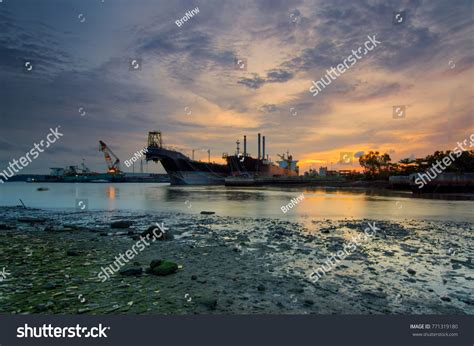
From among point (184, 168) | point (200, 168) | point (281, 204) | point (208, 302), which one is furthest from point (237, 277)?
point (200, 168)

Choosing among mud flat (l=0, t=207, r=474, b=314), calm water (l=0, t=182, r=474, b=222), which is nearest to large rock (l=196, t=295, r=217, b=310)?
mud flat (l=0, t=207, r=474, b=314)

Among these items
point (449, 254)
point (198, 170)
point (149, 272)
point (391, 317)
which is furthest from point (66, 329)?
point (198, 170)

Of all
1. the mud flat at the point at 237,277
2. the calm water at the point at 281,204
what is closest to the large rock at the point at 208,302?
the mud flat at the point at 237,277

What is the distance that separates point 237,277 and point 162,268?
7.06 ft

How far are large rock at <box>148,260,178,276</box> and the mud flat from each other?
4.2 inches

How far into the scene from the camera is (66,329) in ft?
18.8

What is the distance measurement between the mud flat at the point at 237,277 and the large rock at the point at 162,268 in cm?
11

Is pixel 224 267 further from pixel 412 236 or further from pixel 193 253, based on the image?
pixel 412 236

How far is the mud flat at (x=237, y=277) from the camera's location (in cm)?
633

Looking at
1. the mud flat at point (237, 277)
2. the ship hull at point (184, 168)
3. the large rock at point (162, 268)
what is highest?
the ship hull at point (184, 168)

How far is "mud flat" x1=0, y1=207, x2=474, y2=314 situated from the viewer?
633 cm

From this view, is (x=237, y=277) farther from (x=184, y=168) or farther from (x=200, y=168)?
(x=200, y=168)

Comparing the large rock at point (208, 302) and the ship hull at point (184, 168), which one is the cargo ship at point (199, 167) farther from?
the large rock at point (208, 302)

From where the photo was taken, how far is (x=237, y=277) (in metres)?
8.11
